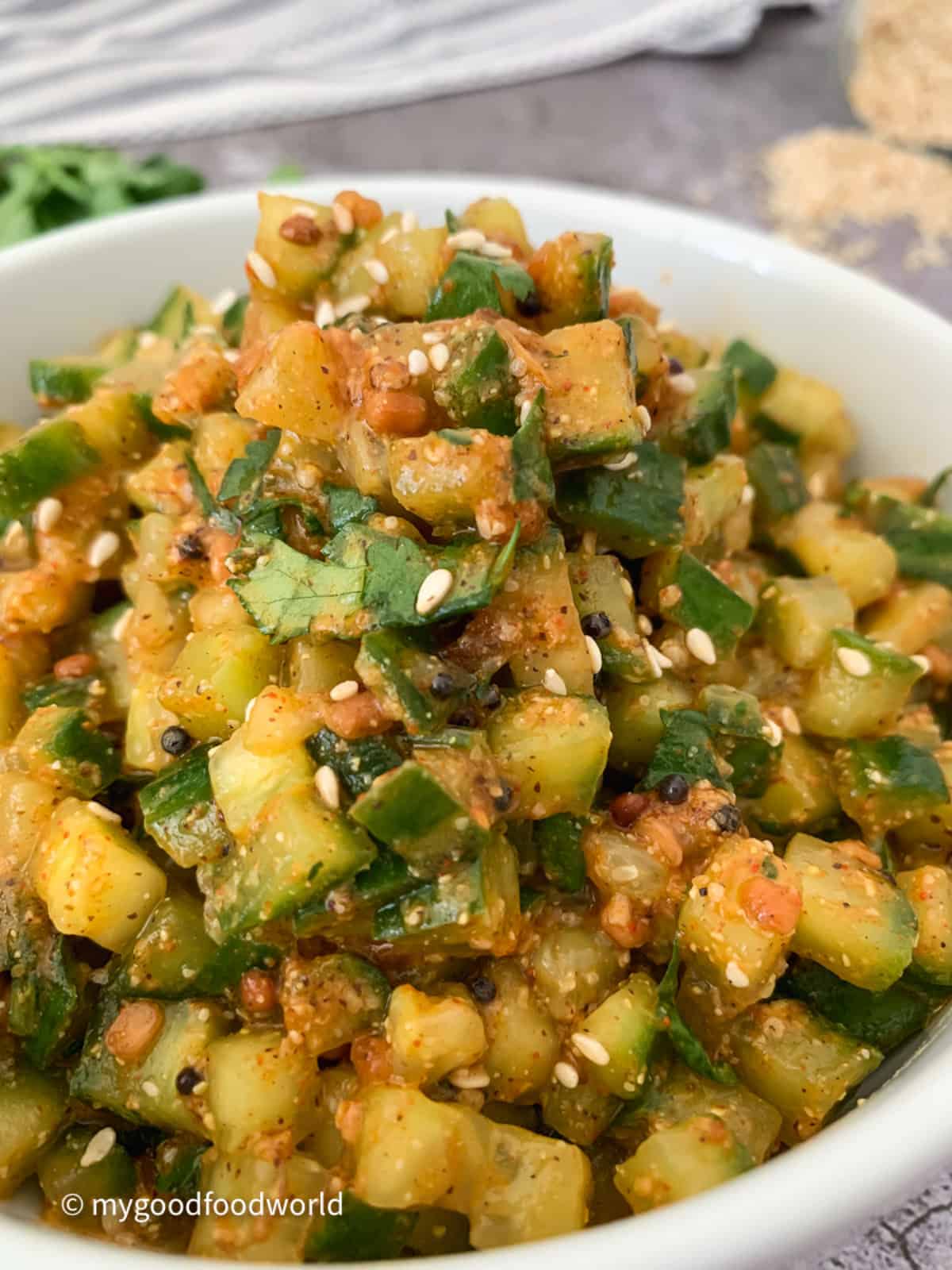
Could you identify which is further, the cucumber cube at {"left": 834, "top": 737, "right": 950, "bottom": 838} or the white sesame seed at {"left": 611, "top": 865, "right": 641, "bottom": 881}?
the cucumber cube at {"left": 834, "top": 737, "right": 950, "bottom": 838}

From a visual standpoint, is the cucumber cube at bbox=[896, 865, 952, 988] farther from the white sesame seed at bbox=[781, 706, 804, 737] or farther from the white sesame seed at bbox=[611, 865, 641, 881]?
the white sesame seed at bbox=[611, 865, 641, 881]

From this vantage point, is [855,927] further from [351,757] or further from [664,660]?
[351,757]

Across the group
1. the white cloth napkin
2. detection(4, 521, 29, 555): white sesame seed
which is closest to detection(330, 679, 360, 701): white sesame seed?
detection(4, 521, 29, 555): white sesame seed

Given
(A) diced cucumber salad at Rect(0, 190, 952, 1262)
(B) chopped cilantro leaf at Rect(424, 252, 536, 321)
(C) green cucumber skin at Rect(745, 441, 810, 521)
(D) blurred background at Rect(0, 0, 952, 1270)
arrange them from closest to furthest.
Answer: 1. (A) diced cucumber salad at Rect(0, 190, 952, 1262)
2. (B) chopped cilantro leaf at Rect(424, 252, 536, 321)
3. (C) green cucumber skin at Rect(745, 441, 810, 521)
4. (D) blurred background at Rect(0, 0, 952, 1270)

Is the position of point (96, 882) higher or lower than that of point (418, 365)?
lower

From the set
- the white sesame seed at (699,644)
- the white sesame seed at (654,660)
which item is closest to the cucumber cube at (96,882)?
the white sesame seed at (654,660)

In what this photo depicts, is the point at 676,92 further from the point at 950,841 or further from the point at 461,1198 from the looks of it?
the point at 461,1198

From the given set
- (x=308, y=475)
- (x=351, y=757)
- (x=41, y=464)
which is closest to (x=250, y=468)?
(x=308, y=475)
